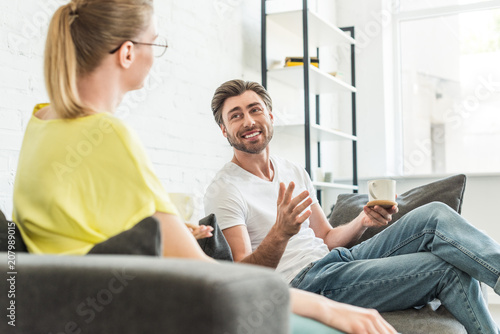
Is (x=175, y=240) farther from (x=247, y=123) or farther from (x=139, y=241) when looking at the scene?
(x=247, y=123)

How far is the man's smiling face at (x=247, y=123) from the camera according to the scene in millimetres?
2369

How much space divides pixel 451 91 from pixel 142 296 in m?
4.47

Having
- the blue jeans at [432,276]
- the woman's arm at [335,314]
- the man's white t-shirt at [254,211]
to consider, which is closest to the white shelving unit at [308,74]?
the man's white t-shirt at [254,211]

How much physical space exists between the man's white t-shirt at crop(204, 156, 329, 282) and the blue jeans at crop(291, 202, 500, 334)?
0.56 ft

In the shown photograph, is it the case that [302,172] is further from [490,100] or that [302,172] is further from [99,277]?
[490,100]

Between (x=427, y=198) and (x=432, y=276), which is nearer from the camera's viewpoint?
(x=432, y=276)

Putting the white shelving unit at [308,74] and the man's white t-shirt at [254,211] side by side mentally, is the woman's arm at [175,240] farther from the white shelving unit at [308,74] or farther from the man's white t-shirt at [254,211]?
the white shelving unit at [308,74]

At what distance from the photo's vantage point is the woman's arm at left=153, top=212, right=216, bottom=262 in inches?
39.0

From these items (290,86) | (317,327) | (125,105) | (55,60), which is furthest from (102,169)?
(290,86)

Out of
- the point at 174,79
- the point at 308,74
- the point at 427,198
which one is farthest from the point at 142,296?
the point at 308,74

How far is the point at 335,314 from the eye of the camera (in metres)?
0.98

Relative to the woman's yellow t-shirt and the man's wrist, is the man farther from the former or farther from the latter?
the woman's yellow t-shirt

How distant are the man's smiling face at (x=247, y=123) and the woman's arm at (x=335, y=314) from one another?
4.58 ft

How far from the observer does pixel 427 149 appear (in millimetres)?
4836
